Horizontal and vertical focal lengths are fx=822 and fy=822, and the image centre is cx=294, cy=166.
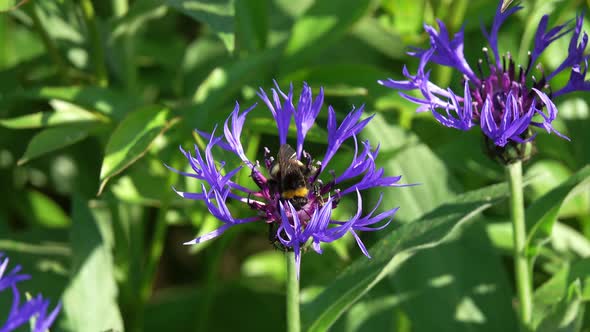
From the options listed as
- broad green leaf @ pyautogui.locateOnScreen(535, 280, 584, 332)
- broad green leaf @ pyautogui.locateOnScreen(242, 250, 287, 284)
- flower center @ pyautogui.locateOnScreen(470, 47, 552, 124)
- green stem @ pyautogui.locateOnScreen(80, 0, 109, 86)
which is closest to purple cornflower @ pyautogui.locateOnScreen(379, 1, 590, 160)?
flower center @ pyautogui.locateOnScreen(470, 47, 552, 124)

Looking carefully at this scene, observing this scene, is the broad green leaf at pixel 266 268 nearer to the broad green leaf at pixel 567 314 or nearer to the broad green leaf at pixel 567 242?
the broad green leaf at pixel 567 242

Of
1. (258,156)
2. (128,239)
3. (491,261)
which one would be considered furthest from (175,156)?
(491,261)

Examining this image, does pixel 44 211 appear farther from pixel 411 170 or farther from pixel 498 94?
pixel 498 94

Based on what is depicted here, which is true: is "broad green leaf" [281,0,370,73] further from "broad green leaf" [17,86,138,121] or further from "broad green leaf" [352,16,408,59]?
"broad green leaf" [17,86,138,121]

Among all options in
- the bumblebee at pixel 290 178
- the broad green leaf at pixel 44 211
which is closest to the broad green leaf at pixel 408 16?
the bumblebee at pixel 290 178

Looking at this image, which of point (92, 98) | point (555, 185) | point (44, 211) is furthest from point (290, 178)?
point (44, 211)

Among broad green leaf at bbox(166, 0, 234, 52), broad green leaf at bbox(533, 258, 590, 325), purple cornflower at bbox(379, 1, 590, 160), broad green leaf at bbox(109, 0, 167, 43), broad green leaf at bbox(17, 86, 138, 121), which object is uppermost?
broad green leaf at bbox(109, 0, 167, 43)
